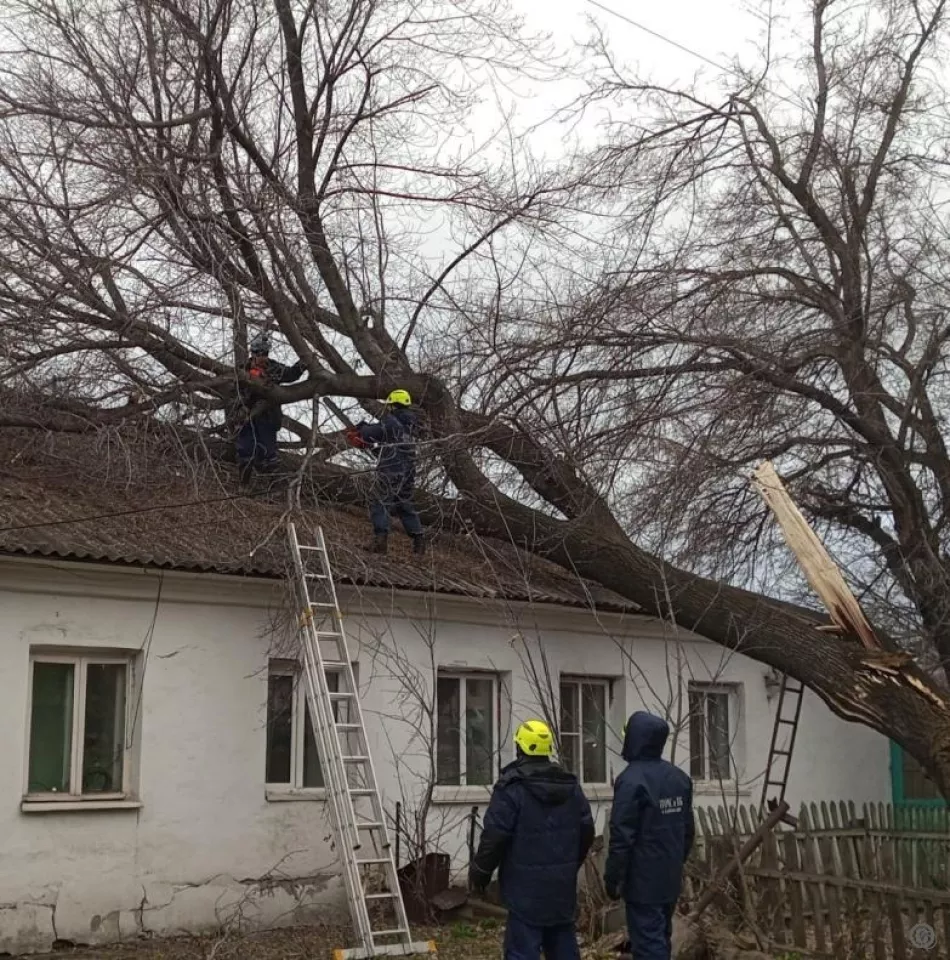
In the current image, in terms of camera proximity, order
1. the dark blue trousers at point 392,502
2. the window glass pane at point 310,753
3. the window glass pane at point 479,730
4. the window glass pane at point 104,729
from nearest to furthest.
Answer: the window glass pane at point 104,729 < the window glass pane at point 310,753 < the dark blue trousers at point 392,502 < the window glass pane at point 479,730

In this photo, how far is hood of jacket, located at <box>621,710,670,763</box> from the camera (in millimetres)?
7262

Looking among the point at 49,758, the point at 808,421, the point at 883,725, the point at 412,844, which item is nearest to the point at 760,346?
the point at 808,421

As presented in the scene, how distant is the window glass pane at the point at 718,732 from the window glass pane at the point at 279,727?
16.8ft

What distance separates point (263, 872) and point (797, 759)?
6.71 m

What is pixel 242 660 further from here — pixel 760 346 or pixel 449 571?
pixel 760 346

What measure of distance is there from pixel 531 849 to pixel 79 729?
4363mm

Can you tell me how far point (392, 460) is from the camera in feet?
38.4

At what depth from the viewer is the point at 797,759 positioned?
47.7ft

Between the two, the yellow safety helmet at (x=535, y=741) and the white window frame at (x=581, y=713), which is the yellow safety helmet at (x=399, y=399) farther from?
the yellow safety helmet at (x=535, y=741)

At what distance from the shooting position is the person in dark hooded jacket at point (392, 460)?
11.7 meters

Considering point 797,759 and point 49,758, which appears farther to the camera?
point 797,759

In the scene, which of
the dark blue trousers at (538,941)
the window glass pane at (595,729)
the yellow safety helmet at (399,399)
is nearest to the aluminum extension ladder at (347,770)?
the yellow safety helmet at (399,399)

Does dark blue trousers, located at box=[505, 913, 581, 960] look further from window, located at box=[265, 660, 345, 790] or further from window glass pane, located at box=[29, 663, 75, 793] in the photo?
window glass pane, located at box=[29, 663, 75, 793]

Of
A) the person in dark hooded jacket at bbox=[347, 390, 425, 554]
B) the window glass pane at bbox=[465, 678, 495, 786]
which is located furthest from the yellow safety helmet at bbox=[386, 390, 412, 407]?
the window glass pane at bbox=[465, 678, 495, 786]
